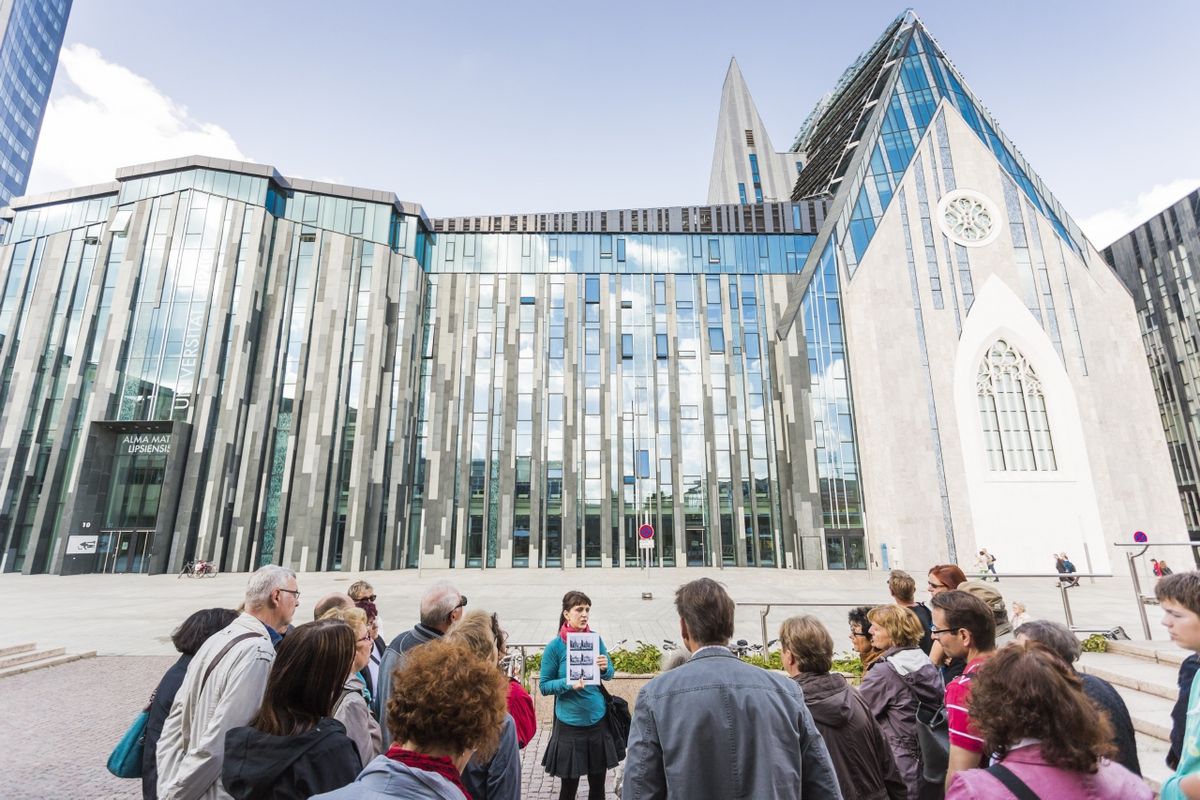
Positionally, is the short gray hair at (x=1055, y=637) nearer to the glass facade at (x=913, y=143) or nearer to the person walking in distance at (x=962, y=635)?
the person walking in distance at (x=962, y=635)

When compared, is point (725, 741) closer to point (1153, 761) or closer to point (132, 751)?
point (132, 751)

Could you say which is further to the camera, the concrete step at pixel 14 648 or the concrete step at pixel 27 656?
the concrete step at pixel 14 648

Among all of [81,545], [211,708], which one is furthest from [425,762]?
[81,545]

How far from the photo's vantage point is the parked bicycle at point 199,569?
26.1 metres

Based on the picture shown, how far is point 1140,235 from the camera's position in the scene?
4947 centimetres

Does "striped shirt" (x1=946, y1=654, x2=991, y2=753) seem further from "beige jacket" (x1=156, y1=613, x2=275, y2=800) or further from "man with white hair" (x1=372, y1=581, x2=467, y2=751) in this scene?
"beige jacket" (x1=156, y1=613, x2=275, y2=800)

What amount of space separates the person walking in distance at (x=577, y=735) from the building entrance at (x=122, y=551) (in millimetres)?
33474

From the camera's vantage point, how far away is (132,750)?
3375mm

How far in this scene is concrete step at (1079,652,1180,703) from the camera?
6.31 m

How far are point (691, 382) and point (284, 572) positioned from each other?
1297 inches

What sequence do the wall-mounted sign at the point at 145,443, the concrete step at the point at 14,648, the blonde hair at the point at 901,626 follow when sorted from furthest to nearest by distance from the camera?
the wall-mounted sign at the point at 145,443
the concrete step at the point at 14,648
the blonde hair at the point at 901,626

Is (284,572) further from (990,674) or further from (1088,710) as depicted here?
(1088,710)

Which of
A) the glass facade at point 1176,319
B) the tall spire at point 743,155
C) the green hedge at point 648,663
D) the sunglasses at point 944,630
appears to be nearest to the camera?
the sunglasses at point 944,630

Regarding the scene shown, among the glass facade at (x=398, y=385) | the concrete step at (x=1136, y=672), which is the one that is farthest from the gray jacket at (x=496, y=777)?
the glass facade at (x=398, y=385)
